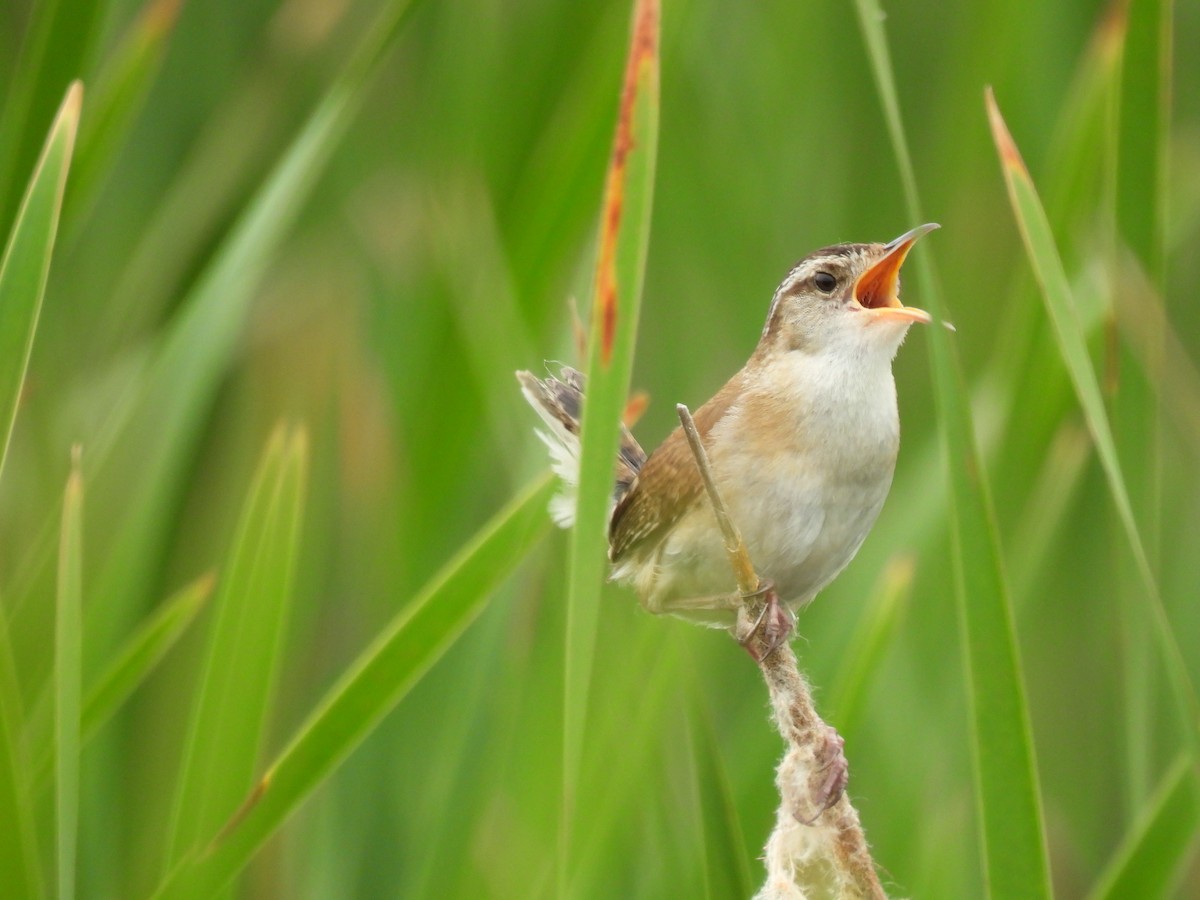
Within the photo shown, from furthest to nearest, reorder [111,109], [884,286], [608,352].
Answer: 1. [884,286]
2. [111,109]
3. [608,352]

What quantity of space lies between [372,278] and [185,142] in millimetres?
491

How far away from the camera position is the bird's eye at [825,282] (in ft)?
6.24

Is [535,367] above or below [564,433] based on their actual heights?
above

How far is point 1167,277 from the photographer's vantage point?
112 inches

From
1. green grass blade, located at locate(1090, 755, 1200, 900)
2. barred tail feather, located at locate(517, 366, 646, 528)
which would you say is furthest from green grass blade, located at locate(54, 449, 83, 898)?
green grass blade, located at locate(1090, 755, 1200, 900)

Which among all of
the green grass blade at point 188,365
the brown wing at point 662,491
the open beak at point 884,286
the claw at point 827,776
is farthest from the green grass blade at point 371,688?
the brown wing at point 662,491

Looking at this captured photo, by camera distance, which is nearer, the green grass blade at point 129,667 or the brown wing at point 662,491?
the green grass blade at point 129,667

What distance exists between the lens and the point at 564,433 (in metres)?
1.99

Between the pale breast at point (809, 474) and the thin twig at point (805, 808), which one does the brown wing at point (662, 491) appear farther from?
the thin twig at point (805, 808)

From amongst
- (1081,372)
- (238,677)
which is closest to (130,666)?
(238,677)

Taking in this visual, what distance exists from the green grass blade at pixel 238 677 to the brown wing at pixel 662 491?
2.10 feet

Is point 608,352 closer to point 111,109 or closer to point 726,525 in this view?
point 726,525

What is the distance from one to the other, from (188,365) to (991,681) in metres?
1.02

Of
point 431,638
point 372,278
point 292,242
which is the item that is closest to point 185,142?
point 292,242
